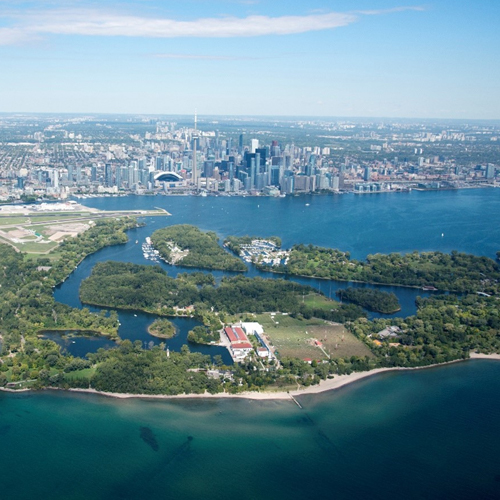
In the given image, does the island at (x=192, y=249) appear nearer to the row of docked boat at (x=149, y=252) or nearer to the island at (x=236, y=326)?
the row of docked boat at (x=149, y=252)

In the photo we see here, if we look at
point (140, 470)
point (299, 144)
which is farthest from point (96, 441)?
point (299, 144)

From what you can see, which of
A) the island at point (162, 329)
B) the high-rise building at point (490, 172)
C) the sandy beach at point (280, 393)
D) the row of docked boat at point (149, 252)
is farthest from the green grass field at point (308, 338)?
the high-rise building at point (490, 172)

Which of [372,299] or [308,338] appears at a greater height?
[372,299]

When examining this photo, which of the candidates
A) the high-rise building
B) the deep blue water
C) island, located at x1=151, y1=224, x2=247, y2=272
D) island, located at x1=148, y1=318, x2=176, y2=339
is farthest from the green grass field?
the high-rise building

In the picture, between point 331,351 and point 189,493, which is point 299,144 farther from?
point 189,493

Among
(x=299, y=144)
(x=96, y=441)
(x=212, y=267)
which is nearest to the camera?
(x=96, y=441)

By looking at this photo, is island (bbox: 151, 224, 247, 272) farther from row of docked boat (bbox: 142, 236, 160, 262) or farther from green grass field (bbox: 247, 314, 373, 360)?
green grass field (bbox: 247, 314, 373, 360)

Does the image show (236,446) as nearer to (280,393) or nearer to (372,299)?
(280,393)

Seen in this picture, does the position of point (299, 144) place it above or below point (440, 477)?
above

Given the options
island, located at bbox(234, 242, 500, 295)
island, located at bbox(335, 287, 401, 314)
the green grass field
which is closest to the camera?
the green grass field

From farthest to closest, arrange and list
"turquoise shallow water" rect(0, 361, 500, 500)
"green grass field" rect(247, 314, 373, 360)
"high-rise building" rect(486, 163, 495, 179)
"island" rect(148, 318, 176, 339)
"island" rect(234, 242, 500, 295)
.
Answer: "high-rise building" rect(486, 163, 495, 179)
"island" rect(234, 242, 500, 295)
"island" rect(148, 318, 176, 339)
"green grass field" rect(247, 314, 373, 360)
"turquoise shallow water" rect(0, 361, 500, 500)

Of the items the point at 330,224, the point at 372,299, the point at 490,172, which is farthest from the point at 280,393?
the point at 490,172
